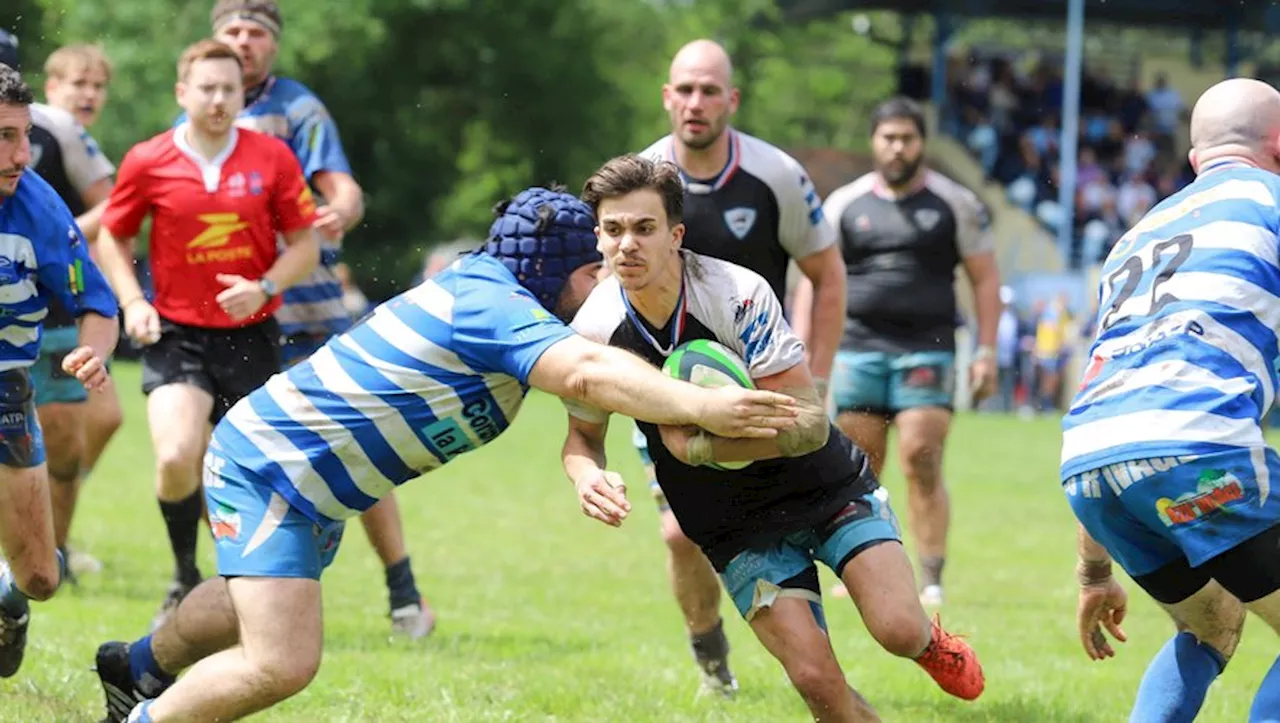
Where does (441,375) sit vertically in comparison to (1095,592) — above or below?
→ above

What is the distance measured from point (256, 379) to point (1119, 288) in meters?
4.08

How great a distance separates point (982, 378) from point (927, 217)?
954 mm

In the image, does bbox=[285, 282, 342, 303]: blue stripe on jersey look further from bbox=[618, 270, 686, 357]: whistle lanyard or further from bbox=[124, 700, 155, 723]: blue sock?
bbox=[618, 270, 686, 357]: whistle lanyard

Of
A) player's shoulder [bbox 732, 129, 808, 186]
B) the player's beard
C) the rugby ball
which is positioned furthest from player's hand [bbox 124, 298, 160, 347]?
the player's beard

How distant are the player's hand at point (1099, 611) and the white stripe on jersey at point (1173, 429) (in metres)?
0.75

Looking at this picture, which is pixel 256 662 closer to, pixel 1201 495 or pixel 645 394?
pixel 645 394

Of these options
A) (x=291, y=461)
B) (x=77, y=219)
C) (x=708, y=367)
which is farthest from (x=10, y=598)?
(x=77, y=219)

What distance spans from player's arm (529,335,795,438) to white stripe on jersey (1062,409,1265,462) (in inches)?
35.3

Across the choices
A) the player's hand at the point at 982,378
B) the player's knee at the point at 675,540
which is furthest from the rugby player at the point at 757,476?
→ the player's hand at the point at 982,378

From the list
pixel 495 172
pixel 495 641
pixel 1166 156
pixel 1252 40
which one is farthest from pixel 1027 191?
pixel 495 641

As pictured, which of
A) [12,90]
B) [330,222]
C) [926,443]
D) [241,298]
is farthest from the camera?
[926,443]

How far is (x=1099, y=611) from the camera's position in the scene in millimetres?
5391

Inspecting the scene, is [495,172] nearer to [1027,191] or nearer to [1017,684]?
[1027,191]

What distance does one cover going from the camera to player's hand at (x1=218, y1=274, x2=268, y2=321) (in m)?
7.16
